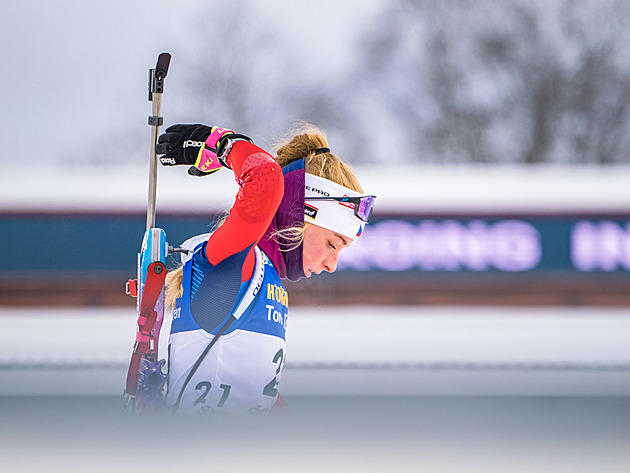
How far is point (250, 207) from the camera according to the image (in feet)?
5.18

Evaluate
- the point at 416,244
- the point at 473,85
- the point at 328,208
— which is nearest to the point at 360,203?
the point at 328,208

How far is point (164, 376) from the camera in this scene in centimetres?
187

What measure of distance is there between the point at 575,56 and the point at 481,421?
1382 cm

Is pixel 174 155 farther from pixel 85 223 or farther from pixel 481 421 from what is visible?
pixel 85 223

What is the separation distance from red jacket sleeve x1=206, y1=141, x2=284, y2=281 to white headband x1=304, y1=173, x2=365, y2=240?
0.37 meters

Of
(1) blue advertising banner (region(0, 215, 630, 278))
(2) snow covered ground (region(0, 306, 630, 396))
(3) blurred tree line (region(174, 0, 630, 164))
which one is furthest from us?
(3) blurred tree line (region(174, 0, 630, 164))

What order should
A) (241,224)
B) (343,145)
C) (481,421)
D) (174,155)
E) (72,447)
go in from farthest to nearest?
1. (343,145)
2. (481,421)
3. (174,155)
4. (241,224)
5. (72,447)

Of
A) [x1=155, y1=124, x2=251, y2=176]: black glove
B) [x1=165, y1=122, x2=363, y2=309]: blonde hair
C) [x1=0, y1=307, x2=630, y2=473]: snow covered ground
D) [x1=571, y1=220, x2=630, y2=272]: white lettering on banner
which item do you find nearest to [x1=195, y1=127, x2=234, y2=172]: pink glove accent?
[x1=155, y1=124, x2=251, y2=176]: black glove

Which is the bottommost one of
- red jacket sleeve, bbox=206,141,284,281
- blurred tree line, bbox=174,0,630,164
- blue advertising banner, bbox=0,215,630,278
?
red jacket sleeve, bbox=206,141,284,281

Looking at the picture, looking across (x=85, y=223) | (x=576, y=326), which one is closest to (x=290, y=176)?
(x=85, y=223)

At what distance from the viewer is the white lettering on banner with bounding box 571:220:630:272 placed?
5191mm

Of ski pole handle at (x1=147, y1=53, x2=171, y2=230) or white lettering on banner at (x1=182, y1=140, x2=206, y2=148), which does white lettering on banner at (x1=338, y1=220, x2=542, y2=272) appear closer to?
ski pole handle at (x1=147, y1=53, x2=171, y2=230)

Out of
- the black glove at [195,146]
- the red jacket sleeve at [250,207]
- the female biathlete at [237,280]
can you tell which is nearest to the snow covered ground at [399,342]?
the female biathlete at [237,280]

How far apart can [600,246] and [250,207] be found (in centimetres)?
431
